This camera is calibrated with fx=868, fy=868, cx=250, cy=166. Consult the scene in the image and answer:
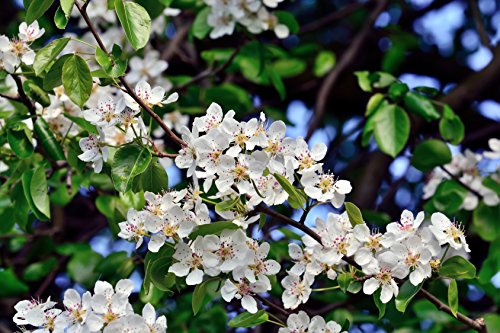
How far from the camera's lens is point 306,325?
1.48 meters

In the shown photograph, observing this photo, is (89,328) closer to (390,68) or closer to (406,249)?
(406,249)

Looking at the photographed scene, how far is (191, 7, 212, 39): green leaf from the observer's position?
7.73 ft

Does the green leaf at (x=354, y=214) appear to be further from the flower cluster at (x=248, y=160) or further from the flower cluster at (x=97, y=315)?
the flower cluster at (x=97, y=315)

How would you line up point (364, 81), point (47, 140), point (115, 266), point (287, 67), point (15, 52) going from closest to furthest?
point (15, 52) → point (47, 140) → point (115, 266) → point (364, 81) → point (287, 67)

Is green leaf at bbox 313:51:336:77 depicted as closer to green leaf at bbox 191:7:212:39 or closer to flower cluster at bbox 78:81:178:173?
green leaf at bbox 191:7:212:39

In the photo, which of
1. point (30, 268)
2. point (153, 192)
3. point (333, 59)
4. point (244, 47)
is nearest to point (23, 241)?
point (30, 268)

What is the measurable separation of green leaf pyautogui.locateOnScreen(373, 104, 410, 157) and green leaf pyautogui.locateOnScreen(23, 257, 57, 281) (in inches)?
38.8

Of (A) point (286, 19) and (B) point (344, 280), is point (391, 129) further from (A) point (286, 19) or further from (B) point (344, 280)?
(B) point (344, 280)

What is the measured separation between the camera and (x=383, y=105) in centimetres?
214

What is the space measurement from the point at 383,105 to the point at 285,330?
835 mm

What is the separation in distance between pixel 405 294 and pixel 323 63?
1.70 metres

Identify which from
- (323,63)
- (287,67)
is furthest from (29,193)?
(323,63)

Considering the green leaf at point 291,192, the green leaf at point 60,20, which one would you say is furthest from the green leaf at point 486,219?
the green leaf at point 60,20

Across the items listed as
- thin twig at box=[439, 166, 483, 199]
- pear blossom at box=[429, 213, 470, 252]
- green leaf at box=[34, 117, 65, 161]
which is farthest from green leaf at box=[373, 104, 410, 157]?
green leaf at box=[34, 117, 65, 161]
